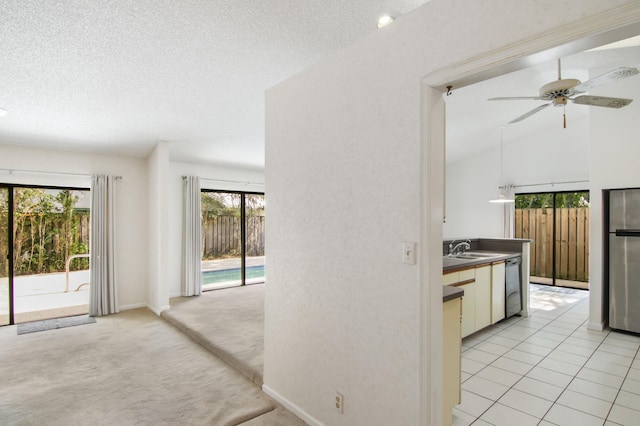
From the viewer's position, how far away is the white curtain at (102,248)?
16.4 ft

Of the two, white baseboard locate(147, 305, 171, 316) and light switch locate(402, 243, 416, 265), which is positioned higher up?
light switch locate(402, 243, 416, 265)

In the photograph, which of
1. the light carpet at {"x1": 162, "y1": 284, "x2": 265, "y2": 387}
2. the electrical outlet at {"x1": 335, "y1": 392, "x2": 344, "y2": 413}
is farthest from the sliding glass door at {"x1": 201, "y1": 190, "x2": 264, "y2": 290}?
the electrical outlet at {"x1": 335, "y1": 392, "x2": 344, "y2": 413}

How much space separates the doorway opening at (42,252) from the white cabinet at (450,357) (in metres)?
5.49

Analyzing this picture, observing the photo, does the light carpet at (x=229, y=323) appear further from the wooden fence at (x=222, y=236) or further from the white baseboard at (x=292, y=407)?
the wooden fence at (x=222, y=236)

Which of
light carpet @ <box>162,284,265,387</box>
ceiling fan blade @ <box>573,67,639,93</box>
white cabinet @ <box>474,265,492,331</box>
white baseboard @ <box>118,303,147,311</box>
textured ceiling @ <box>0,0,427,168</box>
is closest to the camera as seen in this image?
textured ceiling @ <box>0,0,427,168</box>

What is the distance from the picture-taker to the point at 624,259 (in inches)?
158

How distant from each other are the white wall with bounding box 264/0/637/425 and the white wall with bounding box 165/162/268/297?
4003mm

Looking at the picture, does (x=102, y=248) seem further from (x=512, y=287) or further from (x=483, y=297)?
(x=512, y=287)

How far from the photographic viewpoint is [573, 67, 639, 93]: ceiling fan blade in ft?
8.25

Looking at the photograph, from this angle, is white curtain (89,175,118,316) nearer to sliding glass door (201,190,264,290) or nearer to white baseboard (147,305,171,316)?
white baseboard (147,305,171,316)

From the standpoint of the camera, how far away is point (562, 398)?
8.53 ft

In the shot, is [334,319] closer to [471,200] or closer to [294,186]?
[294,186]

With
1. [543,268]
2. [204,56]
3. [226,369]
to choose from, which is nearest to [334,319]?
[226,369]

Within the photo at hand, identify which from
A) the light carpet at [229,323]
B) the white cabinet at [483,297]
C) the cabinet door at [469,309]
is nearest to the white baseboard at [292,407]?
the light carpet at [229,323]
